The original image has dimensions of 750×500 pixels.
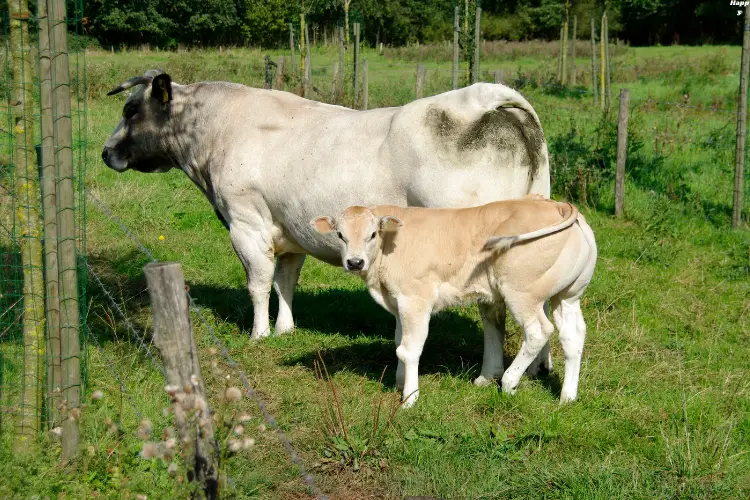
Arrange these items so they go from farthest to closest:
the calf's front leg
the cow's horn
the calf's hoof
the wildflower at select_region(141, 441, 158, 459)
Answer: the cow's horn → the calf's hoof → the calf's front leg → the wildflower at select_region(141, 441, 158, 459)

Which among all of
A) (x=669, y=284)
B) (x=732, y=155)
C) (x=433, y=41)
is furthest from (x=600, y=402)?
(x=433, y=41)

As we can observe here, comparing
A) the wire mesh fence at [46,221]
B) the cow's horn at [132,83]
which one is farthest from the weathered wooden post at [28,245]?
the cow's horn at [132,83]

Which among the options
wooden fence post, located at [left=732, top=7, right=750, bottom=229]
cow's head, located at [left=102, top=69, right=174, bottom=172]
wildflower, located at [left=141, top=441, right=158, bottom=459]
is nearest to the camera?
wildflower, located at [left=141, top=441, right=158, bottom=459]

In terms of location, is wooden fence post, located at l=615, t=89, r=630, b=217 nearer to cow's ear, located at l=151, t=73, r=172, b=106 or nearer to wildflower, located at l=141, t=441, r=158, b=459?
cow's ear, located at l=151, t=73, r=172, b=106

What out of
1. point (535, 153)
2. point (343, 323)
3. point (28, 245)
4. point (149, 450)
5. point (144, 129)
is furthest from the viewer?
point (144, 129)

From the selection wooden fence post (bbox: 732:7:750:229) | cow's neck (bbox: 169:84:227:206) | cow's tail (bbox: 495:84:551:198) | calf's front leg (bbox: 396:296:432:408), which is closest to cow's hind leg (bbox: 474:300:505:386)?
calf's front leg (bbox: 396:296:432:408)

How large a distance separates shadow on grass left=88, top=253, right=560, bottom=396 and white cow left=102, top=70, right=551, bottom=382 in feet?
1.60

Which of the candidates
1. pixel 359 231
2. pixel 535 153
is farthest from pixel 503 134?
Result: pixel 359 231

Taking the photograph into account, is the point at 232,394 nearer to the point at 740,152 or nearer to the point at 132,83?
the point at 132,83

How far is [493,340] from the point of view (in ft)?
21.7

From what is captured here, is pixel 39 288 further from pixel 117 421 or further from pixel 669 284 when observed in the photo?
pixel 669 284

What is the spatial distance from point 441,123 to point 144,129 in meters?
3.53

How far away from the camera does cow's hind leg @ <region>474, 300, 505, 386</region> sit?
21.7ft

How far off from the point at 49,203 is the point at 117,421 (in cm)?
158
